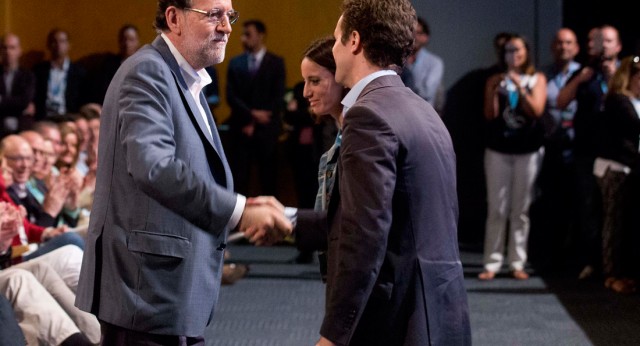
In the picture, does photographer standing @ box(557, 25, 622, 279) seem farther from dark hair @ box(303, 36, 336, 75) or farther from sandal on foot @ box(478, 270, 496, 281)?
dark hair @ box(303, 36, 336, 75)

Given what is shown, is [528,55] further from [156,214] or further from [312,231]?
[156,214]

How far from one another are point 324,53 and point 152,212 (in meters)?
0.91

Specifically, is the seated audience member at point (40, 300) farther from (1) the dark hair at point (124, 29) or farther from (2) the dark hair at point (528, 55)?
(1) the dark hair at point (124, 29)

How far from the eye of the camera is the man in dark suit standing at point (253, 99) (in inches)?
348

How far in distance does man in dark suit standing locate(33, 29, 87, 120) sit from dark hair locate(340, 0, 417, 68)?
6916 millimetres

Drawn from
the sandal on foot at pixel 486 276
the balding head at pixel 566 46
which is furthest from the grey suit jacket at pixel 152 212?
the balding head at pixel 566 46

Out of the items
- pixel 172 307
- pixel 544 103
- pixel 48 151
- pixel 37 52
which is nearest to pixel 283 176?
pixel 37 52

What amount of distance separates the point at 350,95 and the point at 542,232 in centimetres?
624

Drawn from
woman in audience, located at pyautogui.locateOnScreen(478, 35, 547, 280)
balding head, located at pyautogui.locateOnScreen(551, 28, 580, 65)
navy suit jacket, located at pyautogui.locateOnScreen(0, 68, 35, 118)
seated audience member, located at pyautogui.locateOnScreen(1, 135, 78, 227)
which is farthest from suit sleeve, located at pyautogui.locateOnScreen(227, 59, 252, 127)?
seated audience member, located at pyautogui.locateOnScreen(1, 135, 78, 227)

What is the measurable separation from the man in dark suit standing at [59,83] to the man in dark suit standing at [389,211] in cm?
696

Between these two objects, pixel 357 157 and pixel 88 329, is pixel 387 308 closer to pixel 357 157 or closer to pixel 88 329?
A: pixel 357 157

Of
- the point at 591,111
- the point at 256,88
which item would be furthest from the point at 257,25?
the point at 591,111

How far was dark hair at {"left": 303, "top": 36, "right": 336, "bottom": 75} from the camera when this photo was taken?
10.4ft

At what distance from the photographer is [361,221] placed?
224 cm
